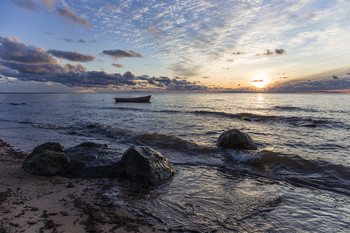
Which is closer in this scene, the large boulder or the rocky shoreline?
the rocky shoreline

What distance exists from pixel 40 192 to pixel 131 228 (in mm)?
2890

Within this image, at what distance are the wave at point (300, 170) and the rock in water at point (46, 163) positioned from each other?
6.76 meters

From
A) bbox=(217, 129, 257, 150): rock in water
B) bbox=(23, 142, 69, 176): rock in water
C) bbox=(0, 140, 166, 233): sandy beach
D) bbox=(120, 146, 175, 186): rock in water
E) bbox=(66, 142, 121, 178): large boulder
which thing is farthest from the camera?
bbox=(217, 129, 257, 150): rock in water

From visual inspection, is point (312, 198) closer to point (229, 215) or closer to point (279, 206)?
point (279, 206)

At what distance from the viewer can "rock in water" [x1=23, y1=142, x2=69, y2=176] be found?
19.6 ft

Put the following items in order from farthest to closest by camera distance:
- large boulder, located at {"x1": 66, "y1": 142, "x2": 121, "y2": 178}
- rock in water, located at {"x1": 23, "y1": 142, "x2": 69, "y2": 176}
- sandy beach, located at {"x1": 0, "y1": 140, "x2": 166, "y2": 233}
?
large boulder, located at {"x1": 66, "y1": 142, "x2": 121, "y2": 178}, rock in water, located at {"x1": 23, "y1": 142, "x2": 69, "y2": 176}, sandy beach, located at {"x1": 0, "y1": 140, "x2": 166, "y2": 233}

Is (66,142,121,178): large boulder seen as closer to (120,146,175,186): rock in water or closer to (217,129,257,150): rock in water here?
(120,146,175,186): rock in water

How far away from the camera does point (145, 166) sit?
5.85 meters

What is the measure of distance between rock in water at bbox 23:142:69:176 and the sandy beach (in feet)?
0.72

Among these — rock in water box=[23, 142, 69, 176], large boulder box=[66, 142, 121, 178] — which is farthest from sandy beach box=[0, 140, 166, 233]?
large boulder box=[66, 142, 121, 178]

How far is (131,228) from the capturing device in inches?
137

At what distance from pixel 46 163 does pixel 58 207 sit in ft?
8.50

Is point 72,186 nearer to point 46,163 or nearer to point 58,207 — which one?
point 58,207

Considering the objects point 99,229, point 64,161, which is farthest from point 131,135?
point 99,229
